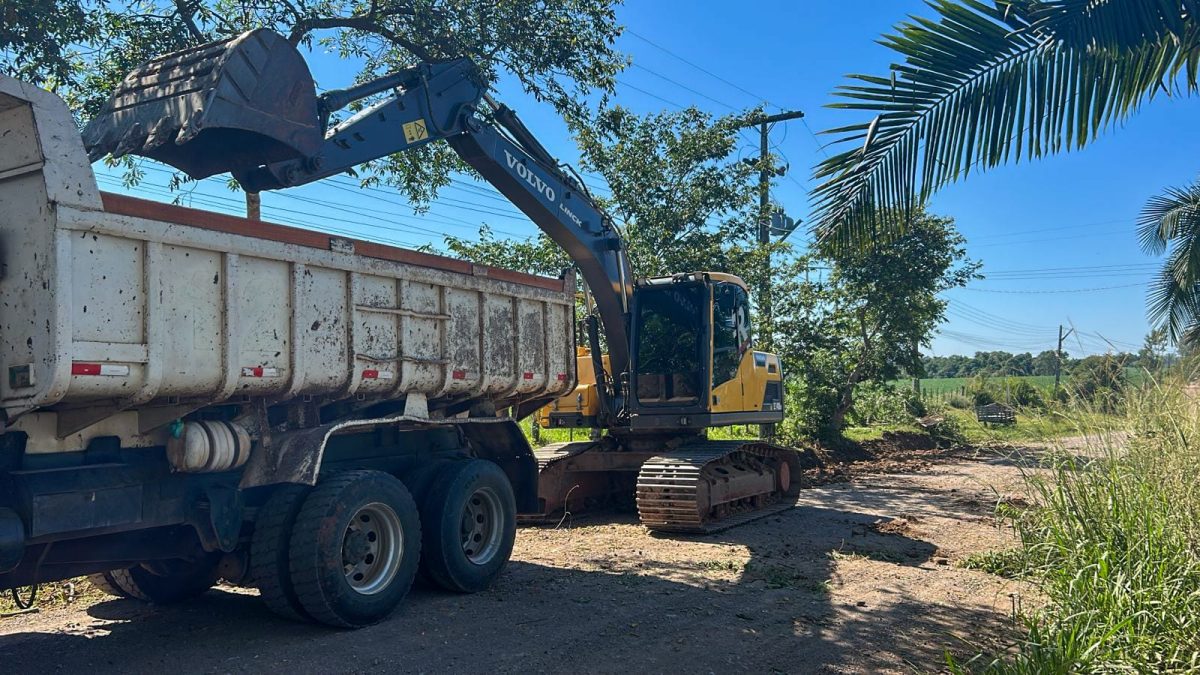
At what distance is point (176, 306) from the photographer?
516cm

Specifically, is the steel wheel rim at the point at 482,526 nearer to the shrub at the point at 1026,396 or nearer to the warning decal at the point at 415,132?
the warning decal at the point at 415,132

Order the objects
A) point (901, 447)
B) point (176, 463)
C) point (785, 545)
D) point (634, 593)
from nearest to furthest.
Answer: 1. point (176, 463)
2. point (634, 593)
3. point (785, 545)
4. point (901, 447)

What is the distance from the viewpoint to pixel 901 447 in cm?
2305

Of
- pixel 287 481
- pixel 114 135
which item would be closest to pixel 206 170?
pixel 114 135

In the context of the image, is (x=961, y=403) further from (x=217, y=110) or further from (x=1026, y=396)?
(x=217, y=110)

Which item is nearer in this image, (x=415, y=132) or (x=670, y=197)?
(x=415, y=132)

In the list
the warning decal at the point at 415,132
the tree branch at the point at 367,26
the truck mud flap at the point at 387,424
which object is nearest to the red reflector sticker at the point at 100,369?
the truck mud flap at the point at 387,424

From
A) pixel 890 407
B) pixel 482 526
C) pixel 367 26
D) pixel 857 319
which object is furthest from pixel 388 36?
pixel 890 407

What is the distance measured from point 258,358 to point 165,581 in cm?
241

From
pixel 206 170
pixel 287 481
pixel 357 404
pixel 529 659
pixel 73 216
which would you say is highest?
pixel 206 170

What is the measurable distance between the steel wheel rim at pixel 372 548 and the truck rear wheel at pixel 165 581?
3.83ft

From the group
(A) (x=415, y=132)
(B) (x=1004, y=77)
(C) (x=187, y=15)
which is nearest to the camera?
(B) (x=1004, y=77)

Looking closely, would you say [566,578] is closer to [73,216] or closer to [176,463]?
[176,463]

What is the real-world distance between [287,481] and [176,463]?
0.68m
